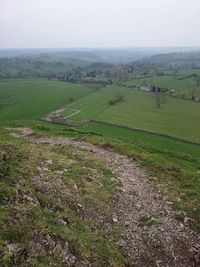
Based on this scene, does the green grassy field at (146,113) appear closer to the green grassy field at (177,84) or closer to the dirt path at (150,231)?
the green grassy field at (177,84)

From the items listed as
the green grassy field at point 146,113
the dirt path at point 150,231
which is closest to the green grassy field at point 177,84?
the green grassy field at point 146,113

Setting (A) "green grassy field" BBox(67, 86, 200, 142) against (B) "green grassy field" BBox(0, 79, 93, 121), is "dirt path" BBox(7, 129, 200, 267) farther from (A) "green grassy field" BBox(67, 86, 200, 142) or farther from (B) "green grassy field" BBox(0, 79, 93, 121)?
(B) "green grassy field" BBox(0, 79, 93, 121)

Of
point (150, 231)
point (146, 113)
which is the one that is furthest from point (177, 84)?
point (150, 231)

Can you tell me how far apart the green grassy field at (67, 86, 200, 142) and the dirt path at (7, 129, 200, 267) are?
39.6 meters

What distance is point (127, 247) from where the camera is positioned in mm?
13805

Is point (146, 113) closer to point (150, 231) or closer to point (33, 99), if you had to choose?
point (33, 99)

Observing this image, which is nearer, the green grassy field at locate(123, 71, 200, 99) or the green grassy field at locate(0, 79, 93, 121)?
the green grassy field at locate(0, 79, 93, 121)

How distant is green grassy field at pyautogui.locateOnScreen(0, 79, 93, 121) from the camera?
8194 cm

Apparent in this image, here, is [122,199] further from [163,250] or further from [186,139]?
[186,139]

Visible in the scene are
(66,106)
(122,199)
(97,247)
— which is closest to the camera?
(97,247)

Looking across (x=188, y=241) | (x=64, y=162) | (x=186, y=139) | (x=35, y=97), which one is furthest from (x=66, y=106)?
(x=188, y=241)

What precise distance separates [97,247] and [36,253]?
2665mm

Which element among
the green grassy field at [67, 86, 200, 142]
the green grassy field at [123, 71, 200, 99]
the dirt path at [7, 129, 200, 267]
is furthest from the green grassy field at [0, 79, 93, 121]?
the dirt path at [7, 129, 200, 267]

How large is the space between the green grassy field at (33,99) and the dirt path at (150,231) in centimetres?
6105
